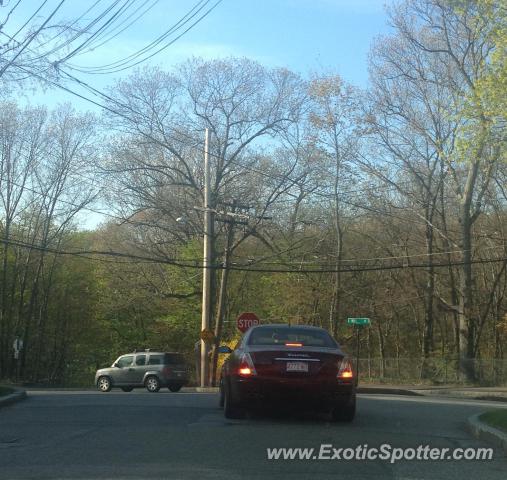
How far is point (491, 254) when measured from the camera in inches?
1864

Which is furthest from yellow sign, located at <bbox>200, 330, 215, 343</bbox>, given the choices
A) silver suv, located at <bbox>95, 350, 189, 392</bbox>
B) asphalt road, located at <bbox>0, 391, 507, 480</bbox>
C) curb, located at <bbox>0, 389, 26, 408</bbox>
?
asphalt road, located at <bbox>0, 391, 507, 480</bbox>

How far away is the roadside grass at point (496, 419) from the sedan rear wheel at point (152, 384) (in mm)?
21320

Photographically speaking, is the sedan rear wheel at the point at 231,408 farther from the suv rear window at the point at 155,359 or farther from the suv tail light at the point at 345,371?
the suv rear window at the point at 155,359

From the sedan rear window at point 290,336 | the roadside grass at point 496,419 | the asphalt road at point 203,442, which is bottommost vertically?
the asphalt road at point 203,442

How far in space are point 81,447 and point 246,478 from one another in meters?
2.48

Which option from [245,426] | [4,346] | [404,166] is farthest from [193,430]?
[4,346]

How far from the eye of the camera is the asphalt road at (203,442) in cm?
726

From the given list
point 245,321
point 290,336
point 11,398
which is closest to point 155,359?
point 245,321

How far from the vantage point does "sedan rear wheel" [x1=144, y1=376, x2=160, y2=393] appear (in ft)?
103

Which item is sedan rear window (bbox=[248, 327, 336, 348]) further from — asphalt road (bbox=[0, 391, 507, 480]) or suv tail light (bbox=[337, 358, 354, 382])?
asphalt road (bbox=[0, 391, 507, 480])

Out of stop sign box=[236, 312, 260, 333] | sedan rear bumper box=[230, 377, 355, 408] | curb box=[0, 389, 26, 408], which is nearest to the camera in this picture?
sedan rear bumper box=[230, 377, 355, 408]

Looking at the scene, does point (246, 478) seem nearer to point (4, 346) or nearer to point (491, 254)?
point (491, 254)

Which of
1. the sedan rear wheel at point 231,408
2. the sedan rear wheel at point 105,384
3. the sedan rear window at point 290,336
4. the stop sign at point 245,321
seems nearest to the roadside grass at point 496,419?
the sedan rear window at point 290,336

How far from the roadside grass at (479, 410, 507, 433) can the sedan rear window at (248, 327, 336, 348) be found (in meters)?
2.45
